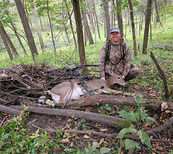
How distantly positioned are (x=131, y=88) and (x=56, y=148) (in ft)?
9.71

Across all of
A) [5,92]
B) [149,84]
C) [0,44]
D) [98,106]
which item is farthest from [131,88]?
[0,44]

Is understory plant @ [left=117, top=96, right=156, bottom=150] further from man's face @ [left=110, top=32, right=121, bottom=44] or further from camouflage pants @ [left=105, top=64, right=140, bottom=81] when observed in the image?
man's face @ [left=110, top=32, right=121, bottom=44]

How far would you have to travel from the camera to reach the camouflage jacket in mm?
3988

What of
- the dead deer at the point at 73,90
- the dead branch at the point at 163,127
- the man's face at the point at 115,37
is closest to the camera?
the dead branch at the point at 163,127

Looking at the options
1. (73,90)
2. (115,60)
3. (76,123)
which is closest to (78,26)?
(115,60)

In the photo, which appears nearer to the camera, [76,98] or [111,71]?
[76,98]

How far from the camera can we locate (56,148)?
6.31 ft

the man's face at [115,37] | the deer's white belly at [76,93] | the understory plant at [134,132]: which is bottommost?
the deer's white belly at [76,93]

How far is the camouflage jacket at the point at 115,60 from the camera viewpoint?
13.1 ft

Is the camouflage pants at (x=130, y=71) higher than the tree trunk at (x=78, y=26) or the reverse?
the reverse

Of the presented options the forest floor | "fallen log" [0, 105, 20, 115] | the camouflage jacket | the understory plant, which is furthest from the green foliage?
the camouflage jacket

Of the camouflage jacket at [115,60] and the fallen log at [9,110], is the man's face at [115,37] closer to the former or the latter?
the camouflage jacket at [115,60]

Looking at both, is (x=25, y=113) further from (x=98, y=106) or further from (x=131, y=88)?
(x=131, y=88)

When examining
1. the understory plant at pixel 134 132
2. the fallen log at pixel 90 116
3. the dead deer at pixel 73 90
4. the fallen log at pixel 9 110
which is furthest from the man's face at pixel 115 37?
the fallen log at pixel 9 110
